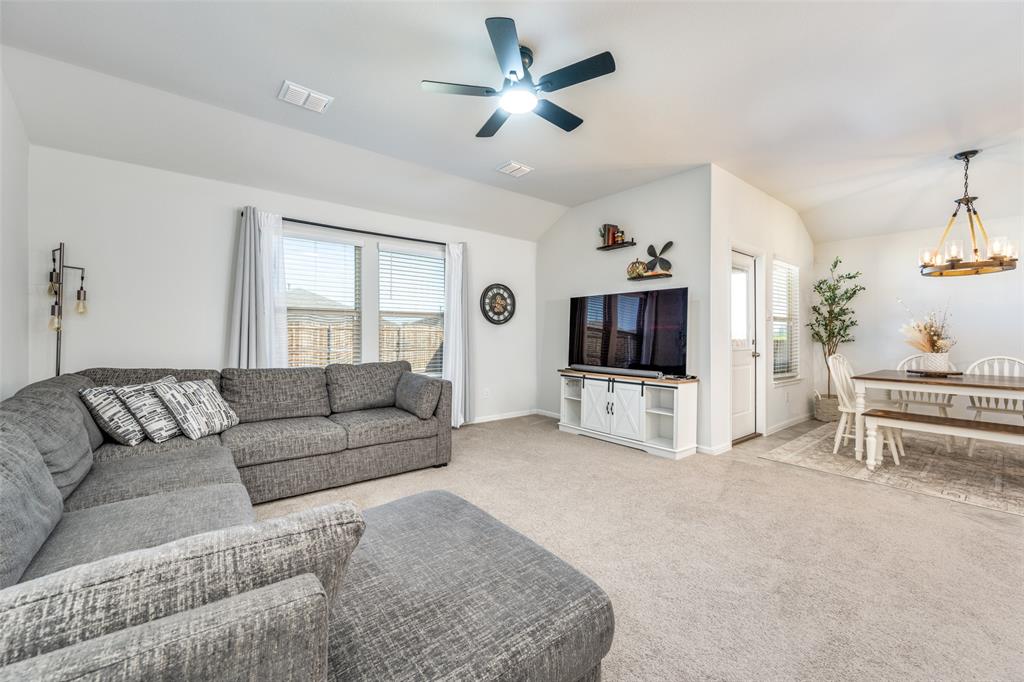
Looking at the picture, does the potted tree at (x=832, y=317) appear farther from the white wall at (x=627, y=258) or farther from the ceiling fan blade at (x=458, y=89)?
the ceiling fan blade at (x=458, y=89)

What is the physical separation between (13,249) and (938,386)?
652cm

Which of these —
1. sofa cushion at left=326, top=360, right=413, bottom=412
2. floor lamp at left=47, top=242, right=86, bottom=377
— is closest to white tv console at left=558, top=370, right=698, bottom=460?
sofa cushion at left=326, top=360, right=413, bottom=412

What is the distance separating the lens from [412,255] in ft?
15.9

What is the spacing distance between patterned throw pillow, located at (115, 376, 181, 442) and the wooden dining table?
5114 millimetres

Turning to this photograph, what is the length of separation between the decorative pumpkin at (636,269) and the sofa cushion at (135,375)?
3.95 m

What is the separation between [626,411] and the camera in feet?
13.4

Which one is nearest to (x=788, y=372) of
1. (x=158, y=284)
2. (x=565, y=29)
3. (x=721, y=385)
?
(x=721, y=385)

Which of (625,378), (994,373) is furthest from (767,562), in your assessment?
(994,373)

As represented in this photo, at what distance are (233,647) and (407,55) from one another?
112 inches

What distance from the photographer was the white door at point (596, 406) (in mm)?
4266

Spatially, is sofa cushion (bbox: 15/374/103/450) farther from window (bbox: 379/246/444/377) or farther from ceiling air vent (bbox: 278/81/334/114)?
window (bbox: 379/246/444/377)

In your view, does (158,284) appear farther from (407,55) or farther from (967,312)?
(967,312)

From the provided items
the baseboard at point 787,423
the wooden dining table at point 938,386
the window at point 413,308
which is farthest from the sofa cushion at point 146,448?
the baseboard at point 787,423

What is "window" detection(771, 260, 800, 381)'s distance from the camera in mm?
4941
